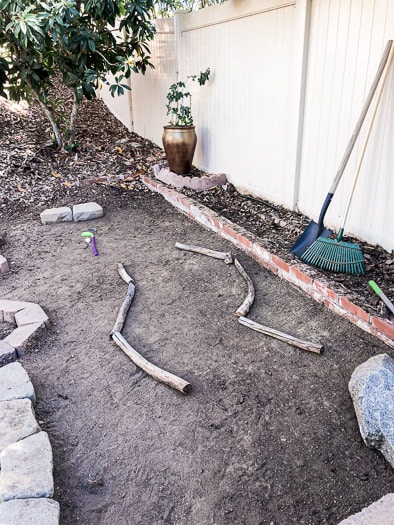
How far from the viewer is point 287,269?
10.5 ft

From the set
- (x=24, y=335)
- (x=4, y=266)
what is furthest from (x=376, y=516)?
(x=4, y=266)

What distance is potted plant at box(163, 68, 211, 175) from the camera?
5.22 metres

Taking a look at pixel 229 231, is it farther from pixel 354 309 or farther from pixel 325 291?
pixel 354 309

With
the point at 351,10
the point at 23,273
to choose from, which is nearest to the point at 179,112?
the point at 351,10

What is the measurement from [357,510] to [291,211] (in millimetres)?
3036

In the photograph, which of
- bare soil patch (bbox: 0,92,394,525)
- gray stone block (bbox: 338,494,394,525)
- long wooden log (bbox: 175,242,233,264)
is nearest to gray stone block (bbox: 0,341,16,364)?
bare soil patch (bbox: 0,92,394,525)

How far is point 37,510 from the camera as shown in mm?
1509

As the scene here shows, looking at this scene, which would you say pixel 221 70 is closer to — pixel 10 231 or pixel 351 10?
pixel 351 10

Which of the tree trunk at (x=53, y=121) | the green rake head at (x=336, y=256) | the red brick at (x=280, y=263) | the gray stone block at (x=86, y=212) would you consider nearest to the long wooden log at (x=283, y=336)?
the red brick at (x=280, y=263)

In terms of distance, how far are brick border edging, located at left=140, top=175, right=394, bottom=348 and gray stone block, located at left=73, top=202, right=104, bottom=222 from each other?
0.87m

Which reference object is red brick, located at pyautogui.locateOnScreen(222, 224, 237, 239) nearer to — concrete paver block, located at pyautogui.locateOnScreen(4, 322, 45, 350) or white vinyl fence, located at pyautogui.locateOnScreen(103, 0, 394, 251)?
white vinyl fence, located at pyautogui.locateOnScreen(103, 0, 394, 251)

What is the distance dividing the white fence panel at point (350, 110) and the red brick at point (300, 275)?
76 centimetres

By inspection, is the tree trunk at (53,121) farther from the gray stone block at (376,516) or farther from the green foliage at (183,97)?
the gray stone block at (376,516)

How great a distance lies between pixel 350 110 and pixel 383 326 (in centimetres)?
179
